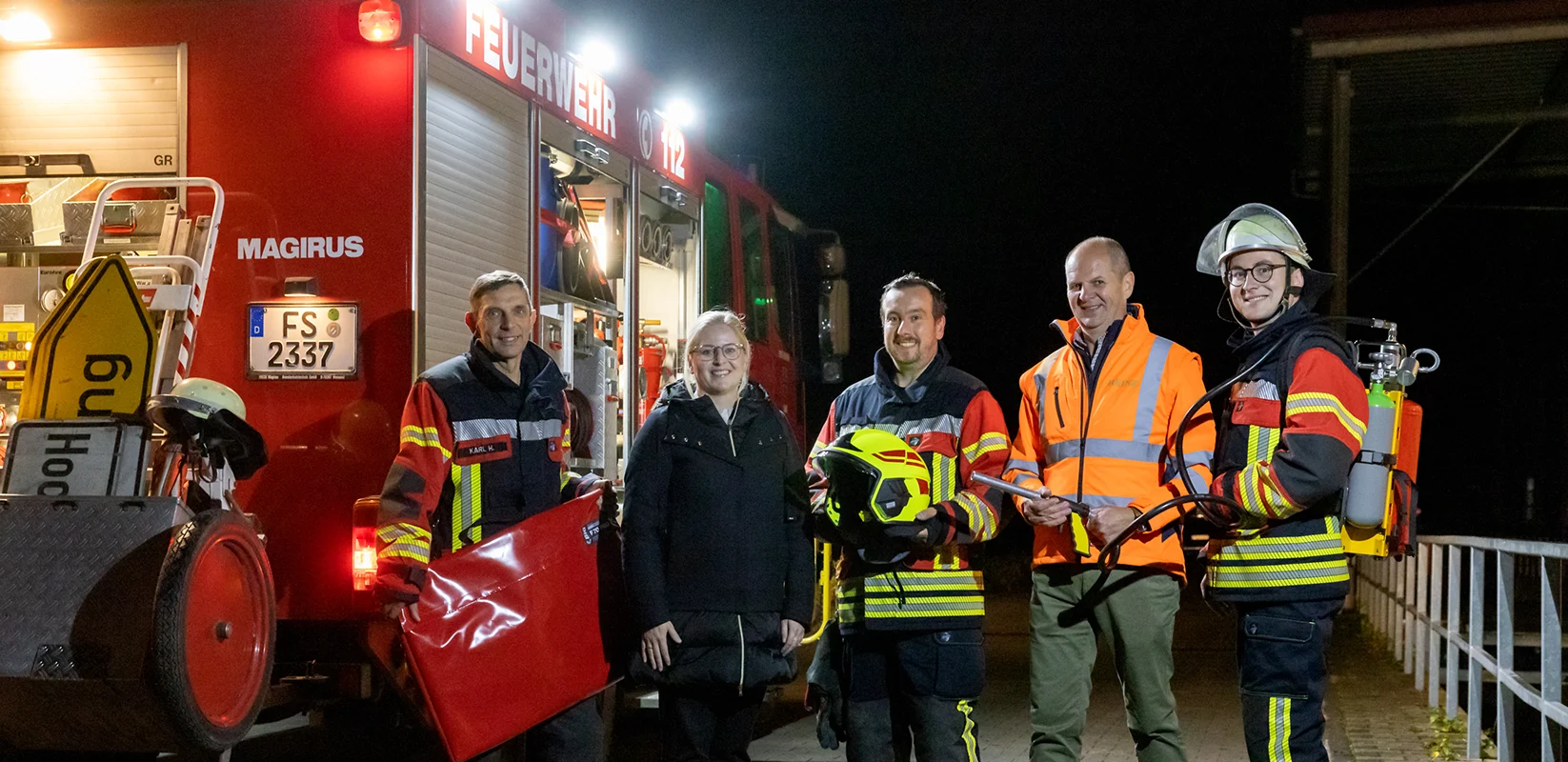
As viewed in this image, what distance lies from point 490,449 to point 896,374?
49.9 inches

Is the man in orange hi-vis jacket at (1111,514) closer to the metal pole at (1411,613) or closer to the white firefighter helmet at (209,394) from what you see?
the white firefighter helmet at (209,394)

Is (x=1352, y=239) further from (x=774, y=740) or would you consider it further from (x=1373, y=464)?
(x=1373, y=464)

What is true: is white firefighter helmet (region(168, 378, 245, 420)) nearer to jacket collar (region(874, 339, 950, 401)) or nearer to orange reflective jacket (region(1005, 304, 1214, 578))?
jacket collar (region(874, 339, 950, 401))

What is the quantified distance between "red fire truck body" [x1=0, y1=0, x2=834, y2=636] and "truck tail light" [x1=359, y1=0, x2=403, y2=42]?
0.03 metres

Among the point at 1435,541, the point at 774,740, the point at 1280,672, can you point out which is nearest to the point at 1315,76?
the point at 1435,541

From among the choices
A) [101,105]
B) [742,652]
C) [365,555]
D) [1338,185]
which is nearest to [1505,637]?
[742,652]

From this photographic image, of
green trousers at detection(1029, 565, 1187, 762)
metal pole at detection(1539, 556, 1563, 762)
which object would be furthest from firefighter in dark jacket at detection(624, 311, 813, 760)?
metal pole at detection(1539, 556, 1563, 762)

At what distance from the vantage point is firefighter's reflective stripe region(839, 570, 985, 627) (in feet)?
14.6

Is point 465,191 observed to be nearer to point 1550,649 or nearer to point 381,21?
point 381,21

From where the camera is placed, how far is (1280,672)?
401 centimetres

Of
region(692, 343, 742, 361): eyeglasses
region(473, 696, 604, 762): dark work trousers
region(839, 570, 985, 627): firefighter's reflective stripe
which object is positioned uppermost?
region(692, 343, 742, 361): eyeglasses

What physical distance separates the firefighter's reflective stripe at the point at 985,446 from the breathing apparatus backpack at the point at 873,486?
16 cm

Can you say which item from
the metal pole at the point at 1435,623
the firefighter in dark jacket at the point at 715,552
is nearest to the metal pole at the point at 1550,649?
the firefighter in dark jacket at the point at 715,552

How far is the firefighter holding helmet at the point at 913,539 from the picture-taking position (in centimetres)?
438
